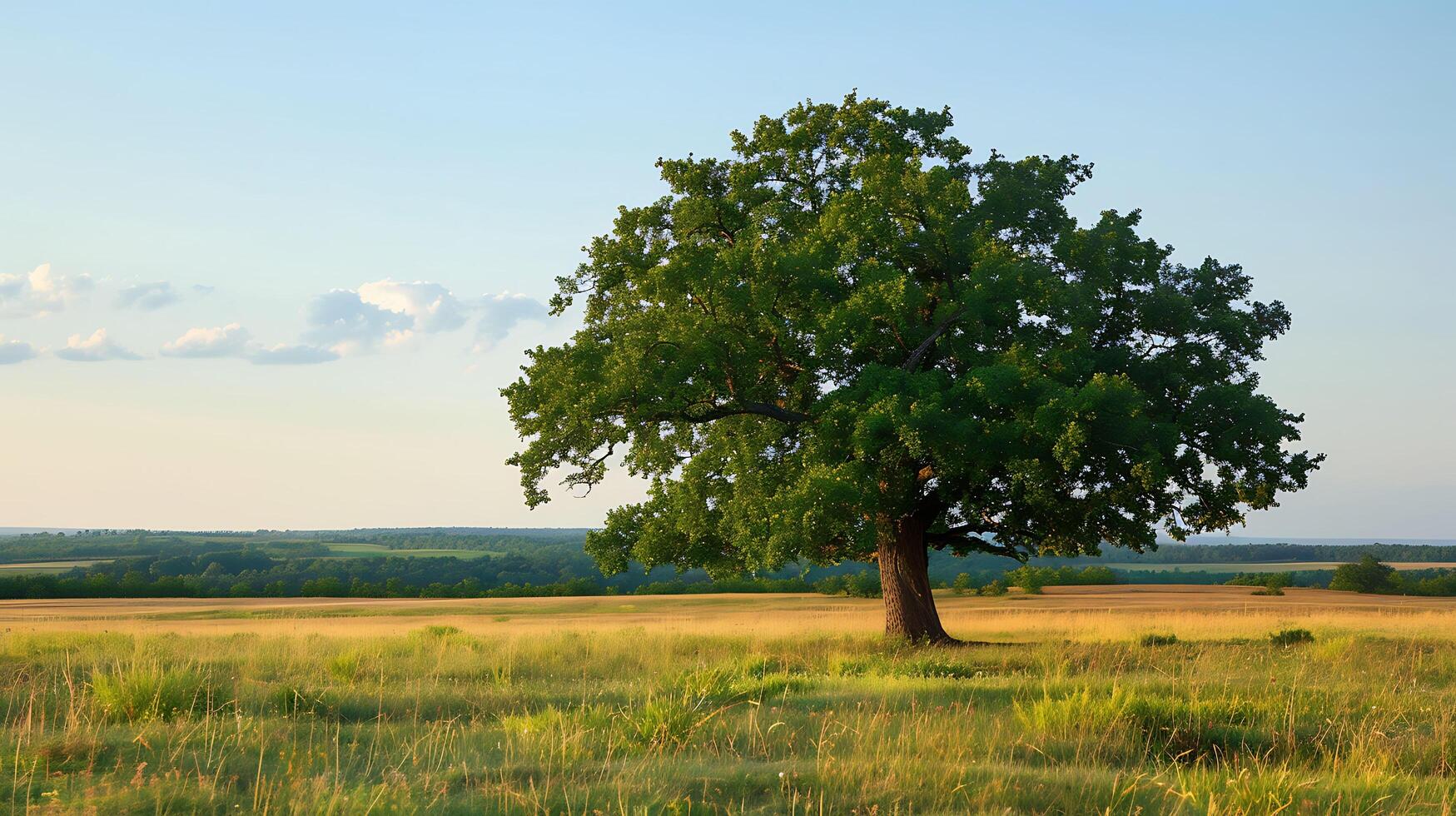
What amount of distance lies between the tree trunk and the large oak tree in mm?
57

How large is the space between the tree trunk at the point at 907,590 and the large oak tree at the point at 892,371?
0.06 meters

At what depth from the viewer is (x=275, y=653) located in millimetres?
20172

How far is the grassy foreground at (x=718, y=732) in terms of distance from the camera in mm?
8398

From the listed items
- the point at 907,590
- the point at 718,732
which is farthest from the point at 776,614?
the point at 718,732

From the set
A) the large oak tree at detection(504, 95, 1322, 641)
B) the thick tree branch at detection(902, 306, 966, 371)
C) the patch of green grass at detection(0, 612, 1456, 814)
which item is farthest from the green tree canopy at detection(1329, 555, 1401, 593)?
the thick tree branch at detection(902, 306, 966, 371)

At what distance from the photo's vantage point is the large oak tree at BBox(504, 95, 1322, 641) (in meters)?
21.1

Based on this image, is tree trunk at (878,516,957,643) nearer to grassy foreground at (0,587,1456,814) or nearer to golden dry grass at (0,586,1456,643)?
grassy foreground at (0,587,1456,814)

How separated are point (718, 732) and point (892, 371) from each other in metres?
12.0

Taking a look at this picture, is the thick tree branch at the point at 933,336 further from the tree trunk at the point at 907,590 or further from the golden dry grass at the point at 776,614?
the golden dry grass at the point at 776,614

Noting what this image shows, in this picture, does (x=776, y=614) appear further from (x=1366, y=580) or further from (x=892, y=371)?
(x=1366, y=580)

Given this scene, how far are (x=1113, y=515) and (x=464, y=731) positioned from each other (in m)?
17.2

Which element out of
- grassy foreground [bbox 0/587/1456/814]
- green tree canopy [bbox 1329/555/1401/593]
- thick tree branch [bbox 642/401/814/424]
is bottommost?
green tree canopy [bbox 1329/555/1401/593]

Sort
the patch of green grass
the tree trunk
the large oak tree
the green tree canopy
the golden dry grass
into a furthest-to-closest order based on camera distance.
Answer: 1. the green tree canopy
2. the golden dry grass
3. the tree trunk
4. the large oak tree
5. the patch of green grass

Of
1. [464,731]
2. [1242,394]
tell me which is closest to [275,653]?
[464,731]
